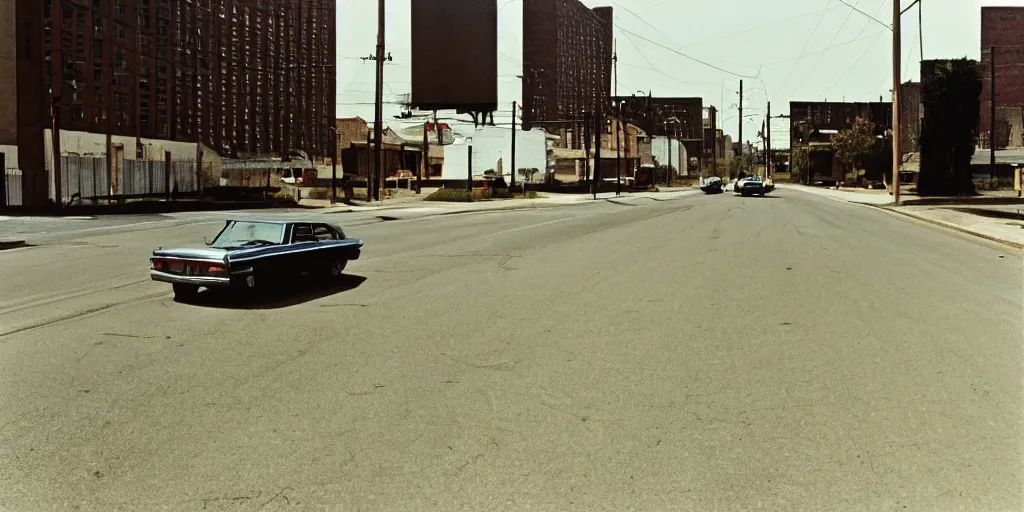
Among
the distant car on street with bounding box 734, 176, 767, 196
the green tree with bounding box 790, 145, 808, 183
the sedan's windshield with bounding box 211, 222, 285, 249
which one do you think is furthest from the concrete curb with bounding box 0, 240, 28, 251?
the green tree with bounding box 790, 145, 808, 183

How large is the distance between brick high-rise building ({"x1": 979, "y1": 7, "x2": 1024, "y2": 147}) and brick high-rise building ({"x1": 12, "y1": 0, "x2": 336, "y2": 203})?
3142 inches

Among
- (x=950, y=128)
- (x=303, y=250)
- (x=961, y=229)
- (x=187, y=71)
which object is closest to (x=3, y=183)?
(x=187, y=71)

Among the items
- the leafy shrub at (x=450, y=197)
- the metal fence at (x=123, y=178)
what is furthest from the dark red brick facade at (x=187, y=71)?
the leafy shrub at (x=450, y=197)

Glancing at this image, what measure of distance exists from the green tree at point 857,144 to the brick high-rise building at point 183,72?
57.9 metres

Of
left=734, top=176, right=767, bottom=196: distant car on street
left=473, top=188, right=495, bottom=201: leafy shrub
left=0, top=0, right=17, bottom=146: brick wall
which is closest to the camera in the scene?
left=0, top=0, right=17, bottom=146: brick wall

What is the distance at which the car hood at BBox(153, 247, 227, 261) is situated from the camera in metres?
12.0

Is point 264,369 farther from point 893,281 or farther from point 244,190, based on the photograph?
point 244,190

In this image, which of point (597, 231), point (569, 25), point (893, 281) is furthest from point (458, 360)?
point (569, 25)

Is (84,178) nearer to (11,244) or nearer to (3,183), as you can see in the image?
(3,183)

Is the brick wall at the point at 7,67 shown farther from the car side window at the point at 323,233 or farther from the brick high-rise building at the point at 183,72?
the car side window at the point at 323,233

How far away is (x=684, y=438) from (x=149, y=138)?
5154cm

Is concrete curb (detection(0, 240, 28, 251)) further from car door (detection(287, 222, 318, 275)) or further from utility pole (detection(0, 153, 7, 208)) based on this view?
utility pole (detection(0, 153, 7, 208))

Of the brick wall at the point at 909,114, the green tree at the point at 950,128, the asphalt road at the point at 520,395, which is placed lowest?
the asphalt road at the point at 520,395

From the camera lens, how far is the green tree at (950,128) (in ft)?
177
